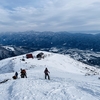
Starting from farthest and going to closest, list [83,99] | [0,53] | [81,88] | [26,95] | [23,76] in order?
[0,53] → [23,76] → [81,88] → [26,95] → [83,99]

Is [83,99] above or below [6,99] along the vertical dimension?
above

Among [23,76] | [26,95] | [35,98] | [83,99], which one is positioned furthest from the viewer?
[23,76]

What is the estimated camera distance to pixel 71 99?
41.6ft

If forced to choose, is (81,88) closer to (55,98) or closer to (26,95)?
(55,98)

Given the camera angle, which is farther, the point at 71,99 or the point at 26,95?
the point at 26,95

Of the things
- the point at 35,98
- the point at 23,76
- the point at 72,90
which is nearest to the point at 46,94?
the point at 35,98

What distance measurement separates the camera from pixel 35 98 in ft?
45.4

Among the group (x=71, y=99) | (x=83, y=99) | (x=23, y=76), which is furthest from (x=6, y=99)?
(x=23, y=76)

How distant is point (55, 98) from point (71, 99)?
1.43m

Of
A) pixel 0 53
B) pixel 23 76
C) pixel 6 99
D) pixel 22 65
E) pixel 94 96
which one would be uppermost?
pixel 94 96

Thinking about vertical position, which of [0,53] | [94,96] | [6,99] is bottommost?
[0,53]

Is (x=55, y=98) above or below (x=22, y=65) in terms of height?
above

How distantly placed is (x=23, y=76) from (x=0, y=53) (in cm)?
17765

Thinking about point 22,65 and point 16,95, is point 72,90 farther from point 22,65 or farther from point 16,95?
point 22,65
